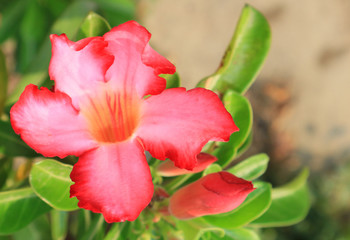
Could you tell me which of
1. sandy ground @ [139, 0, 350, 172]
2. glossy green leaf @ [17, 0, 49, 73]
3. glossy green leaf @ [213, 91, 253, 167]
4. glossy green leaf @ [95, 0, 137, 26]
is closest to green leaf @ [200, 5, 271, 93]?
glossy green leaf @ [213, 91, 253, 167]

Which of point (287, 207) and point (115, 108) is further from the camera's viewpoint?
point (287, 207)

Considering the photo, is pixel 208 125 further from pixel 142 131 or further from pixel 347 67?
pixel 347 67

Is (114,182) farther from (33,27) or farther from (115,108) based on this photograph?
(33,27)

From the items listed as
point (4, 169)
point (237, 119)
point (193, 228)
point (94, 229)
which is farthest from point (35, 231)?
point (237, 119)

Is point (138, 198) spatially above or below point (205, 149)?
above

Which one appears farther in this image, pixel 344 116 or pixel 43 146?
pixel 344 116

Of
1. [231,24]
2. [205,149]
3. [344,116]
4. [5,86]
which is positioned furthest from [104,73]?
[344,116]

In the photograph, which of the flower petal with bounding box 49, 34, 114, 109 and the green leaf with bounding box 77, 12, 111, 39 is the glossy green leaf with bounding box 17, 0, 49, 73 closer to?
the green leaf with bounding box 77, 12, 111, 39
